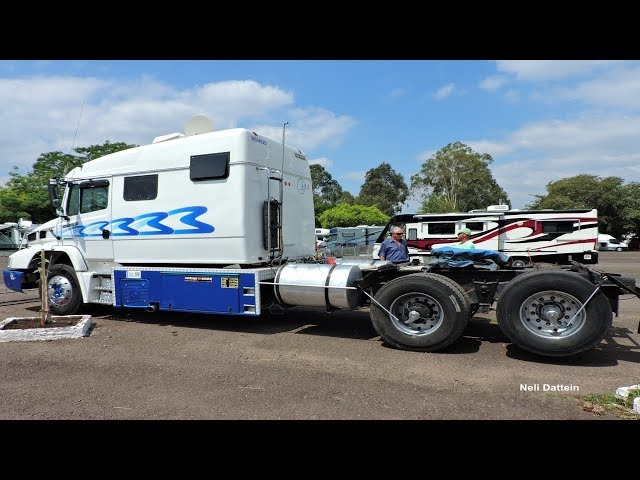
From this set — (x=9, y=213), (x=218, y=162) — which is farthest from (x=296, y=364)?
(x=9, y=213)

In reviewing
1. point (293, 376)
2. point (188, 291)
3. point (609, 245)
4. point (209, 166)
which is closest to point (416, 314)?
point (293, 376)

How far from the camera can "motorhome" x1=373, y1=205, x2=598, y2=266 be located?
15781 mm

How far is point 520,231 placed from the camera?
16766 millimetres

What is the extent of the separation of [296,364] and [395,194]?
229ft

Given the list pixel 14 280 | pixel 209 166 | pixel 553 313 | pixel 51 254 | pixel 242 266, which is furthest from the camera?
pixel 14 280

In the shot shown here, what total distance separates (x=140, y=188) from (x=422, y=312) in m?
5.33

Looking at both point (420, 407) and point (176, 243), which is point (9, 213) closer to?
point (176, 243)

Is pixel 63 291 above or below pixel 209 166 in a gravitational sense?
below

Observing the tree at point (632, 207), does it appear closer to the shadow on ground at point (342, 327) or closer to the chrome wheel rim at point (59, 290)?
the shadow on ground at point (342, 327)

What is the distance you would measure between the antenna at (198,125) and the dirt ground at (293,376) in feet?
11.6

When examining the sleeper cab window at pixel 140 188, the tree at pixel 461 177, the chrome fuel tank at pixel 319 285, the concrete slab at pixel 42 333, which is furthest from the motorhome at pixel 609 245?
the concrete slab at pixel 42 333

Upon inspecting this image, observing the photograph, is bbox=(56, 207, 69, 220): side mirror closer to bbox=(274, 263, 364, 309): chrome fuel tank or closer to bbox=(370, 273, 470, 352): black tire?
bbox=(274, 263, 364, 309): chrome fuel tank

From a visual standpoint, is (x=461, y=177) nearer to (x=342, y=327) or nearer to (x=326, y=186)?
(x=326, y=186)
